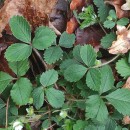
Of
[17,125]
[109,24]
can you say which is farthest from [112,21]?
[17,125]

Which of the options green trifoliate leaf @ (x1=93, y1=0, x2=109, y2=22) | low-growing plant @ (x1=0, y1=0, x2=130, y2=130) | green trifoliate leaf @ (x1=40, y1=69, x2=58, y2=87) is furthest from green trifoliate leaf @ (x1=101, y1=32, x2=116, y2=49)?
green trifoliate leaf @ (x1=40, y1=69, x2=58, y2=87)

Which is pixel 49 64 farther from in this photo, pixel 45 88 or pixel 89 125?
pixel 89 125

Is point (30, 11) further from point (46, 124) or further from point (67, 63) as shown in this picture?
point (46, 124)

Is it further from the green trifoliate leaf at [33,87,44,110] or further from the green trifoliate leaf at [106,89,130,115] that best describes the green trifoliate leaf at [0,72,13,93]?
the green trifoliate leaf at [106,89,130,115]

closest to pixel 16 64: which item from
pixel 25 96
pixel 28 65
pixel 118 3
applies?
pixel 28 65

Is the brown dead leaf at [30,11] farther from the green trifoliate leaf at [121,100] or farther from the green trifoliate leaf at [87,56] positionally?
the green trifoliate leaf at [121,100]
